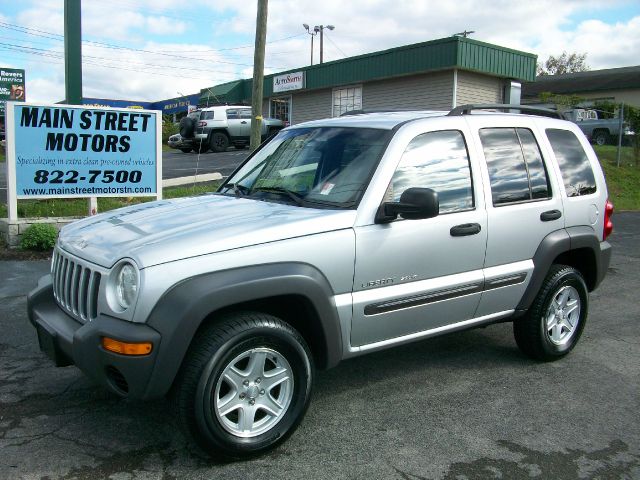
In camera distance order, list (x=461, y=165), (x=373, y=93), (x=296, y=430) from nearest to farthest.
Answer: (x=296, y=430)
(x=461, y=165)
(x=373, y=93)

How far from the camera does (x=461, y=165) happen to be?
4.25 m

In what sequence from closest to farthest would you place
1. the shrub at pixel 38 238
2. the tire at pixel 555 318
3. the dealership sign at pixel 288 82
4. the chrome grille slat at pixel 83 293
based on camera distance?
1. the chrome grille slat at pixel 83 293
2. the tire at pixel 555 318
3. the shrub at pixel 38 238
4. the dealership sign at pixel 288 82

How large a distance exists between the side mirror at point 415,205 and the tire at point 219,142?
21365 millimetres

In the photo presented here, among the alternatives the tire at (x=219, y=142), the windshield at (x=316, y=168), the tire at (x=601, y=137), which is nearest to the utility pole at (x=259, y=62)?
the windshield at (x=316, y=168)

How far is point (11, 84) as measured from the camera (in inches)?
1941

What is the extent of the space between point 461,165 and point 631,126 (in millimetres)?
19225

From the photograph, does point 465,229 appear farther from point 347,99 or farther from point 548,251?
point 347,99

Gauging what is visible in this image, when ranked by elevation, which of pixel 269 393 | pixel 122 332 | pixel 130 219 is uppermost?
pixel 130 219

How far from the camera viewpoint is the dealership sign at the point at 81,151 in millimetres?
8562

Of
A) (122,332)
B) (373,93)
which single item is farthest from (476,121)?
(373,93)

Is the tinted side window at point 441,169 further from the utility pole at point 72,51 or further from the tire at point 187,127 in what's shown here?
the tire at point 187,127

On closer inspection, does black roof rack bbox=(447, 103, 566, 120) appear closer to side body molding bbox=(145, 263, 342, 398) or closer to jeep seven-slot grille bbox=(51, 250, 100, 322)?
side body molding bbox=(145, 263, 342, 398)

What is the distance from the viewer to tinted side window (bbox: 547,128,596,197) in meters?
4.90

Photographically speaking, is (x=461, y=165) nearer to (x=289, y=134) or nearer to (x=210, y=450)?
(x=289, y=134)
